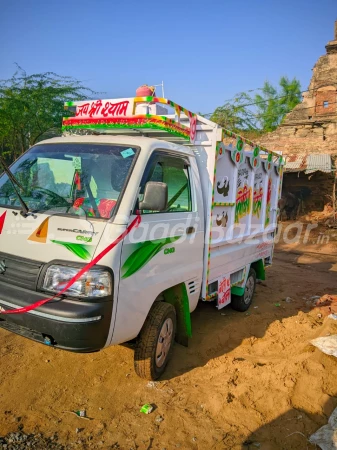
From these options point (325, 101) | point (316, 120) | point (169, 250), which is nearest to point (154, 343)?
point (169, 250)

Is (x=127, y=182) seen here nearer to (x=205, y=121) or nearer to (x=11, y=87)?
(x=205, y=121)

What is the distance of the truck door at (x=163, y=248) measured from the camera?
2.95 metres

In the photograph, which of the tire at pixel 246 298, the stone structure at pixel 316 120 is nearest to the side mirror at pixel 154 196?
the tire at pixel 246 298

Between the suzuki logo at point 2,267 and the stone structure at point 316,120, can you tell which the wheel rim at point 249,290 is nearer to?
the suzuki logo at point 2,267

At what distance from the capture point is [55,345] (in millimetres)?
2801

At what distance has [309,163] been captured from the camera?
18.1m

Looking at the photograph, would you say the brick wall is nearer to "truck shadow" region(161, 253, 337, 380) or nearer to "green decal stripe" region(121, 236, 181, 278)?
"truck shadow" region(161, 253, 337, 380)

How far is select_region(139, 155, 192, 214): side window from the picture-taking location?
3.62 meters

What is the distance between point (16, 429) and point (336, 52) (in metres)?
25.9

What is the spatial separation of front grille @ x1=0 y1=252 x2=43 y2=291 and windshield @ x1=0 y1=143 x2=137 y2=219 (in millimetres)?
509

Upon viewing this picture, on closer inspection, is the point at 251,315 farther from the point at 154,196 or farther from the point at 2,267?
the point at 2,267

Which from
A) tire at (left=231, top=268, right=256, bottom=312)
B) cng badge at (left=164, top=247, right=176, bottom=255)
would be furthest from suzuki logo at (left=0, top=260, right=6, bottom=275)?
tire at (left=231, top=268, right=256, bottom=312)

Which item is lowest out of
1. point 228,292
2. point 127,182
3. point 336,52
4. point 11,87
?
point 228,292

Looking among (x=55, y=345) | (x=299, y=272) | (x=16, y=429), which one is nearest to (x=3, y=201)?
(x=55, y=345)
